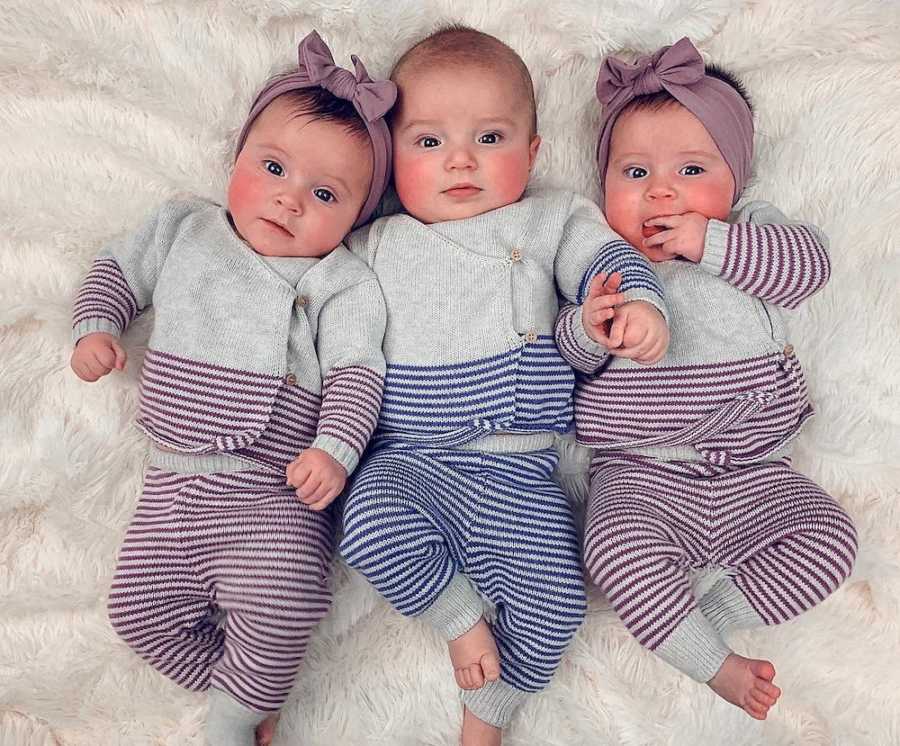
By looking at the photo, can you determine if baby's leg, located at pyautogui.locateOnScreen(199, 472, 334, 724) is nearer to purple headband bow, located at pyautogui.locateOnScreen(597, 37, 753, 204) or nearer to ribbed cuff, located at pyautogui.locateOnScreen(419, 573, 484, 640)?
ribbed cuff, located at pyautogui.locateOnScreen(419, 573, 484, 640)

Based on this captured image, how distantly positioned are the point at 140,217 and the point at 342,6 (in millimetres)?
555

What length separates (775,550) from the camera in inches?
63.5

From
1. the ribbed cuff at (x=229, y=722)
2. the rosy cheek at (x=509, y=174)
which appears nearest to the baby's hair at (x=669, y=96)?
the rosy cheek at (x=509, y=174)

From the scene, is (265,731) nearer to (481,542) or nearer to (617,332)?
(481,542)

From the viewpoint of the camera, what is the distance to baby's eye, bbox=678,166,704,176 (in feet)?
5.83

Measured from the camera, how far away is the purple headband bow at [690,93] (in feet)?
5.74

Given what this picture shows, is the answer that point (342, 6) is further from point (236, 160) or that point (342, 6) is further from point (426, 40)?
point (236, 160)

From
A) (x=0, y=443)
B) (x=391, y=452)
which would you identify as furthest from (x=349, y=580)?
(x=0, y=443)

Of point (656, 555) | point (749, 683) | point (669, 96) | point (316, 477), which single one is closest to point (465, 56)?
point (669, 96)

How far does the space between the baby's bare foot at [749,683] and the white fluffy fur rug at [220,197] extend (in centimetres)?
14

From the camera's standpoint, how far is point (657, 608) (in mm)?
1543

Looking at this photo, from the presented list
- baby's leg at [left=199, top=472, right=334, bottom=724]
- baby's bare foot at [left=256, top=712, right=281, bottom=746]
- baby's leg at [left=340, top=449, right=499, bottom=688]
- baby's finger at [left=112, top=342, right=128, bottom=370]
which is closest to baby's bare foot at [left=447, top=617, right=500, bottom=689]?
baby's leg at [left=340, top=449, right=499, bottom=688]

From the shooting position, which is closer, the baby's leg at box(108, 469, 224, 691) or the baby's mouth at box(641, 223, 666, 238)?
the baby's leg at box(108, 469, 224, 691)

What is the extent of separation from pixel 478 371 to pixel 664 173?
51 cm
